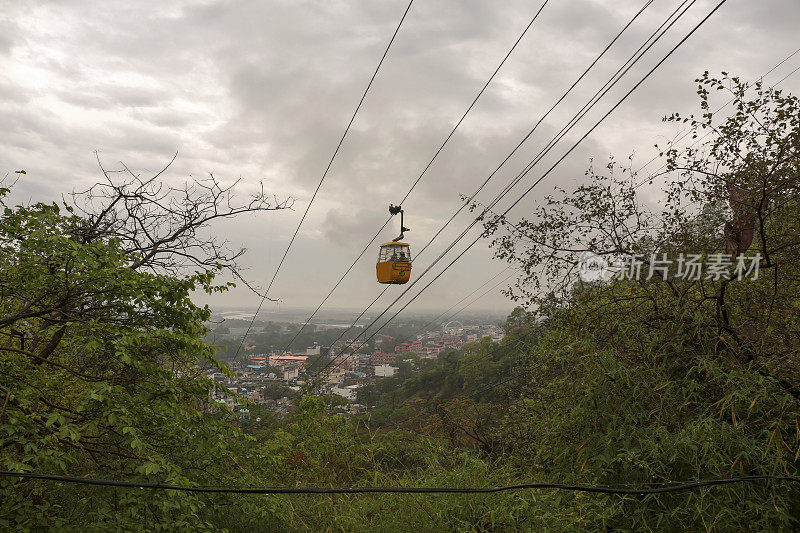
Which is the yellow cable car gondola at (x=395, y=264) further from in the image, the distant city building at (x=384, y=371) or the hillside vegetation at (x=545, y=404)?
the distant city building at (x=384, y=371)

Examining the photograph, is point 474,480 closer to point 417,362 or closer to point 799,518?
point 799,518

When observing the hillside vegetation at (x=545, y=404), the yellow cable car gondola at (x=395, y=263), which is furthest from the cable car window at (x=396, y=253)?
the hillside vegetation at (x=545, y=404)

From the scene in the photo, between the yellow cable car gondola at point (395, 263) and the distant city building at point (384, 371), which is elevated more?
the yellow cable car gondola at point (395, 263)

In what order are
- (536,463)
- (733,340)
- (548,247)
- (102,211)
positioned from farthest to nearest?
(548,247) < (102,211) < (536,463) < (733,340)

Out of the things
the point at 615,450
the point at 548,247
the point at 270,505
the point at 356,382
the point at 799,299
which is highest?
the point at 548,247

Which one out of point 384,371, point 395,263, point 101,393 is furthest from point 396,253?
point 384,371

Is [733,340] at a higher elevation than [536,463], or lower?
higher

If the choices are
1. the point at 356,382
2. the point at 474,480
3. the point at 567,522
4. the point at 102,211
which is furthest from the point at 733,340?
the point at 356,382

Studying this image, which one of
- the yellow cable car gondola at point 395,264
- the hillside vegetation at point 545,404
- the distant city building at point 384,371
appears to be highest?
the yellow cable car gondola at point 395,264
